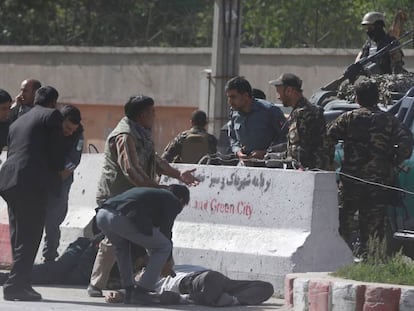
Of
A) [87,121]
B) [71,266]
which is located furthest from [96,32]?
[71,266]

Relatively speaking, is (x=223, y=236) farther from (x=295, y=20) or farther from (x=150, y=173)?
(x=295, y=20)

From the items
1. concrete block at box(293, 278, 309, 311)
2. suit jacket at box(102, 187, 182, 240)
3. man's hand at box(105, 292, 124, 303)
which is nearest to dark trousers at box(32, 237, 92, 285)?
man's hand at box(105, 292, 124, 303)

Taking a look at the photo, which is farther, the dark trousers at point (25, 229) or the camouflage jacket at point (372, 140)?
the camouflage jacket at point (372, 140)

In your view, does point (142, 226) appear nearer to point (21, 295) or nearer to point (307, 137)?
point (21, 295)

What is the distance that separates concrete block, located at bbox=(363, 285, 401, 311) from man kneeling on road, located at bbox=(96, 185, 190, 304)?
1749 millimetres

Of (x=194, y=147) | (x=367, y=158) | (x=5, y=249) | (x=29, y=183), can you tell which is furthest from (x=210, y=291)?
(x=194, y=147)

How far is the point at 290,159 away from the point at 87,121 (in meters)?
15.9

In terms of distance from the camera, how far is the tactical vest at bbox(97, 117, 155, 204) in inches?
436

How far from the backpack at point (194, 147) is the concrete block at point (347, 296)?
5.54m

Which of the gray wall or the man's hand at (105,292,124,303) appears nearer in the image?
the man's hand at (105,292,124,303)

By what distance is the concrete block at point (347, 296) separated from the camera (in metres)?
9.49

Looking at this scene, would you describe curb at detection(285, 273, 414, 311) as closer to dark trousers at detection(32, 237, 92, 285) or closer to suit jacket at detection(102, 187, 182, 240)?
suit jacket at detection(102, 187, 182, 240)

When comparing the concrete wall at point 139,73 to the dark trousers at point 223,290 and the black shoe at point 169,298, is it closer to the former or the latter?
the dark trousers at point 223,290

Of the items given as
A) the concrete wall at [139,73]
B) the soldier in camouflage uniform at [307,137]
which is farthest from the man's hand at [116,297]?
the concrete wall at [139,73]
